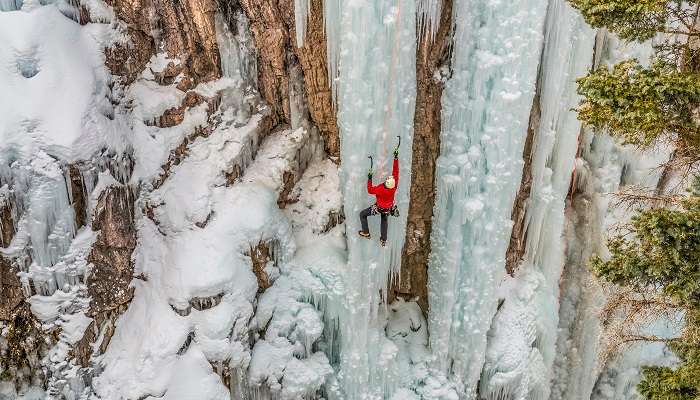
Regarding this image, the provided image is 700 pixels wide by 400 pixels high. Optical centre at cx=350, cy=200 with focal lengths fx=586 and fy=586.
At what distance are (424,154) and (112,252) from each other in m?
4.32

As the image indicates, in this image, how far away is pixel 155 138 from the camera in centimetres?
797

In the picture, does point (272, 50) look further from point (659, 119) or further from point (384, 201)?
point (659, 119)

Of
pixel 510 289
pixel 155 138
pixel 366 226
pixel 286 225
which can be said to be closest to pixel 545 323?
pixel 510 289

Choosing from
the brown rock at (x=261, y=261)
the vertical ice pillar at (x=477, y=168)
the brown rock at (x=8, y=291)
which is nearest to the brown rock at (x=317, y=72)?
the vertical ice pillar at (x=477, y=168)

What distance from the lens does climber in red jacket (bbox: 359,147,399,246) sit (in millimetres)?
7043

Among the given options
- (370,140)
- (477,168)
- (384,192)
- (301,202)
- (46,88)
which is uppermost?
(46,88)

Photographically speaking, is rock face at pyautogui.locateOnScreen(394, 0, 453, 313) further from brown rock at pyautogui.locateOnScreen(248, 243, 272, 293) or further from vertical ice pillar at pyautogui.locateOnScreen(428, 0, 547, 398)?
brown rock at pyautogui.locateOnScreen(248, 243, 272, 293)

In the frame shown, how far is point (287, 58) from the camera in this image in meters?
7.90

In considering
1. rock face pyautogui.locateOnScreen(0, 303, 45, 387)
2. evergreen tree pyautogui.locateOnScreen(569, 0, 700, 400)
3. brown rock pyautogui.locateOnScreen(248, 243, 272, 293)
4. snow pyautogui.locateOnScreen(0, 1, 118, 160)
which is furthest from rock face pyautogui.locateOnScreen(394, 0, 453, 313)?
rock face pyautogui.locateOnScreen(0, 303, 45, 387)

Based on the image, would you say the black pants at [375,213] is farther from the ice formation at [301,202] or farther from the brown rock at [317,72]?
the brown rock at [317,72]

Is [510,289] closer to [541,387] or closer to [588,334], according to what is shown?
[541,387]

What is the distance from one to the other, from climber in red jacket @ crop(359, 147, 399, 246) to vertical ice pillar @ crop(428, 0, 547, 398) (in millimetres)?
1046

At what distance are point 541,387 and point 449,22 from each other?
18.7 feet

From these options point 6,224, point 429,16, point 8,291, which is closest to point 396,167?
point 429,16
